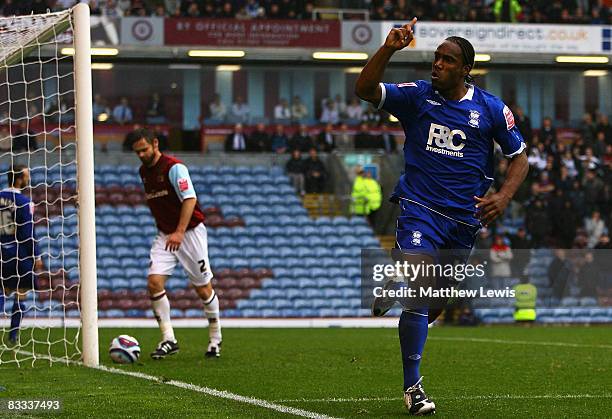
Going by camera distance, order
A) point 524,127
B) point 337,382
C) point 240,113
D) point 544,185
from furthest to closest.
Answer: point 240,113 < point 524,127 < point 544,185 < point 337,382

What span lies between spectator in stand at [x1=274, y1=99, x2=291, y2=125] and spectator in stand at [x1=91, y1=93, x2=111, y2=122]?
4.96 m

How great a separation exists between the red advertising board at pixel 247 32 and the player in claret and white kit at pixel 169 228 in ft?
68.6

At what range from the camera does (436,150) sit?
7312 mm

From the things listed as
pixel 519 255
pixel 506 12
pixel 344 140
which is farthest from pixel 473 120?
pixel 506 12

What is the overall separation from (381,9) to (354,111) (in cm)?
296

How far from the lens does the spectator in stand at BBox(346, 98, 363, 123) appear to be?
33750 millimetres

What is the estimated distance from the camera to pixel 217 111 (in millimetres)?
33938

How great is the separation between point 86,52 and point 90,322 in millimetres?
2438

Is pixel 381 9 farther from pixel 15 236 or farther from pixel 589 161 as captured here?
pixel 15 236

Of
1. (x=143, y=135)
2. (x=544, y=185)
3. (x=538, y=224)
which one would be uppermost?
(x=143, y=135)

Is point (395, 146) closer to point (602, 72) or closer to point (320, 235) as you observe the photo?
point (320, 235)

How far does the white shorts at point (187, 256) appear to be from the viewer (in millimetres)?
11742

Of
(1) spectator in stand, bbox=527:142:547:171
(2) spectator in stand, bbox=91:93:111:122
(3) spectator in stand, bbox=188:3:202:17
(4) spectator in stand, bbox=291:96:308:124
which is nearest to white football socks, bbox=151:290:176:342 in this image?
(1) spectator in stand, bbox=527:142:547:171

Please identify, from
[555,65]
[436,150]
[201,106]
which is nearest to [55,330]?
[436,150]
